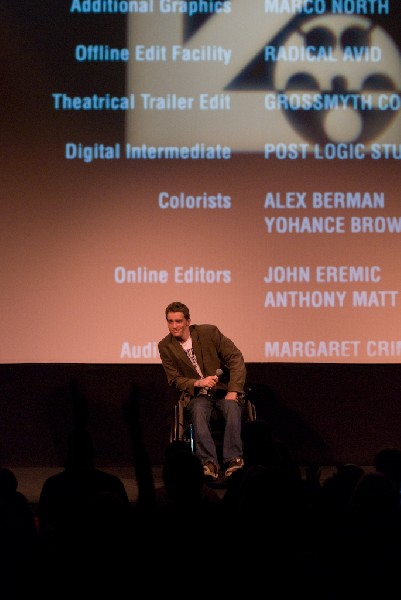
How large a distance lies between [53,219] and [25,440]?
4.71 feet

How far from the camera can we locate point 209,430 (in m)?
4.80

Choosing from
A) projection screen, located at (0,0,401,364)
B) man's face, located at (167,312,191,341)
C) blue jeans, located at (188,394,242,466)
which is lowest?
blue jeans, located at (188,394,242,466)

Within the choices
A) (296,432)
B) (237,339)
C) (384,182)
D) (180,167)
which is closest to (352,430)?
(296,432)

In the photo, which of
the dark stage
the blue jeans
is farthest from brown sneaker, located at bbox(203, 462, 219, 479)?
the dark stage

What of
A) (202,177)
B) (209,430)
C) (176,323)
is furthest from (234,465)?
(202,177)

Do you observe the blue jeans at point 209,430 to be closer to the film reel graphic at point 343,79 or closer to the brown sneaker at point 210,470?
the brown sneaker at point 210,470

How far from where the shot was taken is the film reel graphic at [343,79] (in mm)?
5277

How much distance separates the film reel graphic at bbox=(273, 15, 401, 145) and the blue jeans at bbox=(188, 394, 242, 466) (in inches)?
72.4

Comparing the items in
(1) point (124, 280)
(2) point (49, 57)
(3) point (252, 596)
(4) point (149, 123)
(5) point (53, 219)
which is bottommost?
(3) point (252, 596)

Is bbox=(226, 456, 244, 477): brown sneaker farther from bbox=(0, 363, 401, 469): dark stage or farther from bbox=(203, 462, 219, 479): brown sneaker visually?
bbox=(0, 363, 401, 469): dark stage

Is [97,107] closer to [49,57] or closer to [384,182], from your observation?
[49,57]

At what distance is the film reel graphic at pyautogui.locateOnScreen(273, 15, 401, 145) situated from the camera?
5.28 meters

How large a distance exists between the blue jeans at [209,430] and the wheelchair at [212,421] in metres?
0.05

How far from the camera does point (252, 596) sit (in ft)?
5.49
